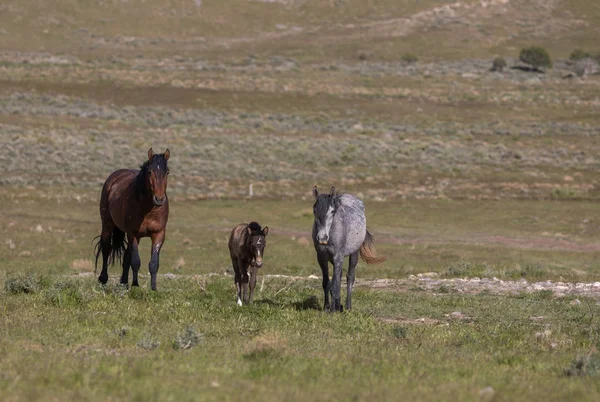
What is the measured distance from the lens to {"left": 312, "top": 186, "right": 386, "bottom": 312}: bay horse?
15.4 m

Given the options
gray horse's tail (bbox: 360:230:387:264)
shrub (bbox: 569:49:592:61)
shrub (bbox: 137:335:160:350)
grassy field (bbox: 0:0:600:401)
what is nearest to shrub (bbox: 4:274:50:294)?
grassy field (bbox: 0:0:600:401)

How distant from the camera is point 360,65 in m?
128

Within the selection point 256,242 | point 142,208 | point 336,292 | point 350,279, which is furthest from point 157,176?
point 350,279

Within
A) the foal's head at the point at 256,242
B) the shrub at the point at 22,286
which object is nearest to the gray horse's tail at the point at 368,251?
the foal's head at the point at 256,242

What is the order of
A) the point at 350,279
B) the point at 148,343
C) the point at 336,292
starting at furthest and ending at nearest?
1. the point at 350,279
2. the point at 336,292
3. the point at 148,343

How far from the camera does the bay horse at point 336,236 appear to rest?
15383mm

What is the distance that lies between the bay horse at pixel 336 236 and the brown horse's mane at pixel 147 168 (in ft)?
8.98

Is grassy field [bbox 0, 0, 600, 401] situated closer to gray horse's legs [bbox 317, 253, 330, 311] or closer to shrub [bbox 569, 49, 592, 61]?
gray horse's legs [bbox 317, 253, 330, 311]

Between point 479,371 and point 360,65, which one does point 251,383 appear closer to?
point 479,371

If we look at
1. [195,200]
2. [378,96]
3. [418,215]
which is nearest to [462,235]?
[418,215]

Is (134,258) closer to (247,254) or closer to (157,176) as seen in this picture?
(157,176)

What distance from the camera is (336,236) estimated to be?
15898mm

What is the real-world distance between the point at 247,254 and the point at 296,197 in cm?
3128

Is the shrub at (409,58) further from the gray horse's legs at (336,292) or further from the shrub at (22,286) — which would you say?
the shrub at (22,286)
